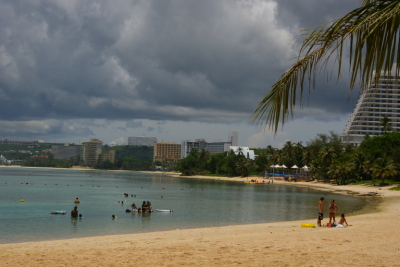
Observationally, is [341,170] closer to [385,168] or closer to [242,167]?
[385,168]

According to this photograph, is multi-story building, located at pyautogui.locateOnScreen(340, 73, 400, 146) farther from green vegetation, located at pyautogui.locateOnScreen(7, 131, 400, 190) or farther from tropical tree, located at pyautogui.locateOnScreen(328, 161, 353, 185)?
tropical tree, located at pyautogui.locateOnScreen(328, 161, 353, 185)

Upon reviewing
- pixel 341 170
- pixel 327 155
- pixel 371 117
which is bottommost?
pixel 341 170

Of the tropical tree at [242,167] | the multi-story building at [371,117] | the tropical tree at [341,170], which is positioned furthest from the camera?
the multi-story building at [371,117]

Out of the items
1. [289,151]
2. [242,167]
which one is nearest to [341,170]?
[289,151]

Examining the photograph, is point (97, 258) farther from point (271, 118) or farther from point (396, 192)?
point (396, 192)

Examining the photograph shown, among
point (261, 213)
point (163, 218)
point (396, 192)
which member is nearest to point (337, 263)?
point (163, 218)

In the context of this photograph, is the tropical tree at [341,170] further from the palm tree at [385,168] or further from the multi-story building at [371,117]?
the multi-story building at [371,117]

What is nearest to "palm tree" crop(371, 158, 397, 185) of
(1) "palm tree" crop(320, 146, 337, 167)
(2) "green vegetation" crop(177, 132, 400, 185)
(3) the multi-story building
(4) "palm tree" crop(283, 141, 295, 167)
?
(2) "green vegetation" crop(177, 132, 400, 185)

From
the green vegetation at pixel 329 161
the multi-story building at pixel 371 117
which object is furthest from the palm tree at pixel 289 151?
the multi-story building at pixel 371 117

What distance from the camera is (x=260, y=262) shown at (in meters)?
9.73

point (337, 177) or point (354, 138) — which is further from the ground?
point (354, 138)

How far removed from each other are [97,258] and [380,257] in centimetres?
716

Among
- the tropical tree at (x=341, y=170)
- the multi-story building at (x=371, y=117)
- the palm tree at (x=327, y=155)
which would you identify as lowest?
the tropical tree at (x=341, y=170)

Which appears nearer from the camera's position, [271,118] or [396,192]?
[271,118]
